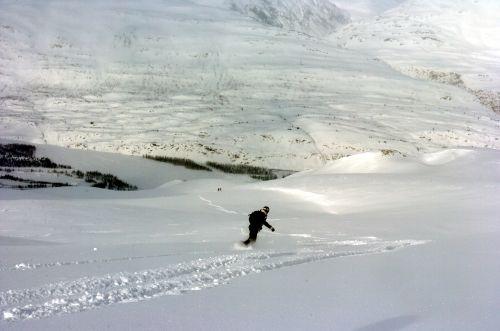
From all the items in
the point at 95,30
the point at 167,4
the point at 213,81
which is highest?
the point at 167,4

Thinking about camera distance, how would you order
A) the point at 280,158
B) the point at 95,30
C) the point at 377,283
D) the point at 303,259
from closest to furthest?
the point at 377,283
the point at 303,259
the point at 280,158
the point at 95,30

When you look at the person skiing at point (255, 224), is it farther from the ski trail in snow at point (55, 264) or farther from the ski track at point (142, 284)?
the ski trail in snow at point (55, 264)

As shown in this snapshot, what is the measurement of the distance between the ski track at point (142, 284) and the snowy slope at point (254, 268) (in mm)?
29

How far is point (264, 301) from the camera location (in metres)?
7.80

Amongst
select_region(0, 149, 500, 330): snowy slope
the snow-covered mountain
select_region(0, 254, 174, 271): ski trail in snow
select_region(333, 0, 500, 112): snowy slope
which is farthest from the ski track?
the snow-covered mountain

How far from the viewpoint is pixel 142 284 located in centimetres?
909

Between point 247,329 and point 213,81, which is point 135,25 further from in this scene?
point 247,329

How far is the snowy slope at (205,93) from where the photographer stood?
2586 inches

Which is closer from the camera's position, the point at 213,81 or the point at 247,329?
the point at 247,329

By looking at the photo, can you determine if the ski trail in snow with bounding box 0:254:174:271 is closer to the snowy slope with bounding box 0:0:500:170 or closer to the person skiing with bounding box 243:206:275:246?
the person skiing with bounding box 243:206:275:246

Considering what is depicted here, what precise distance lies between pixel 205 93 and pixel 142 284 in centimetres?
7085

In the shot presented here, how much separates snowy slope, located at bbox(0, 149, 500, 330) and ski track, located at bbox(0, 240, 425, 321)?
29 millimetres

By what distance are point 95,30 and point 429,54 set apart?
62.3 m

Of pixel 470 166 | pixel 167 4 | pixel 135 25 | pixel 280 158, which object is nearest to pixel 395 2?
pixel 167 4
